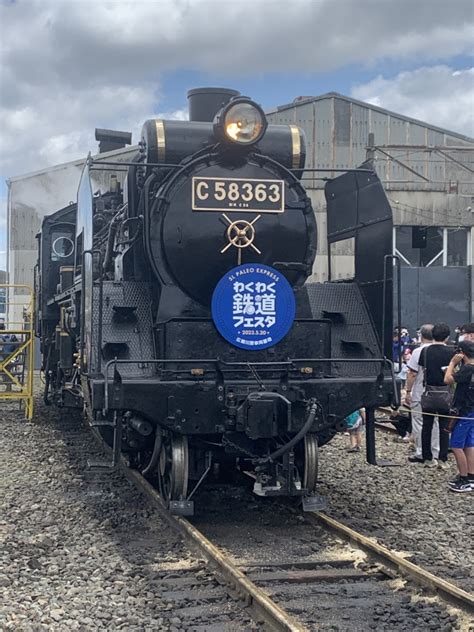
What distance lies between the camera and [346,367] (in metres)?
6.22

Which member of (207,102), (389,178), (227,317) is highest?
(389,178)

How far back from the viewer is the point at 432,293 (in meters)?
20.3

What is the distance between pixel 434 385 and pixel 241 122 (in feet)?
12.4

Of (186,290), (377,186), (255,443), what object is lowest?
(255,443)

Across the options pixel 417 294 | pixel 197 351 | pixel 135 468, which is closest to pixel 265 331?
pixel 197 351

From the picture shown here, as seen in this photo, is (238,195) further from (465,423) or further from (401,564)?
(465,423)

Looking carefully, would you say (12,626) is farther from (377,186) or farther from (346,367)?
(377,186)

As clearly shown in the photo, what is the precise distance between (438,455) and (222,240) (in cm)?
420

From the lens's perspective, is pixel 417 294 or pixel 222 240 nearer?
pixel 222 240

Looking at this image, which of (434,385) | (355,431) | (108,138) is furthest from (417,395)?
(108,138)

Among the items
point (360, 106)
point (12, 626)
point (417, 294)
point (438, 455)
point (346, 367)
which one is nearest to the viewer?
point (12, 626)

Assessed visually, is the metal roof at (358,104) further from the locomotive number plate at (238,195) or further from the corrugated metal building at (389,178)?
the locomotive number plate at (238,195)

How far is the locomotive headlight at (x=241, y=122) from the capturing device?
6.05 meters

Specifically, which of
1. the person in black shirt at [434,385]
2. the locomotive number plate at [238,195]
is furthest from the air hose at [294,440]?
the person in black shirt at [434,385]
